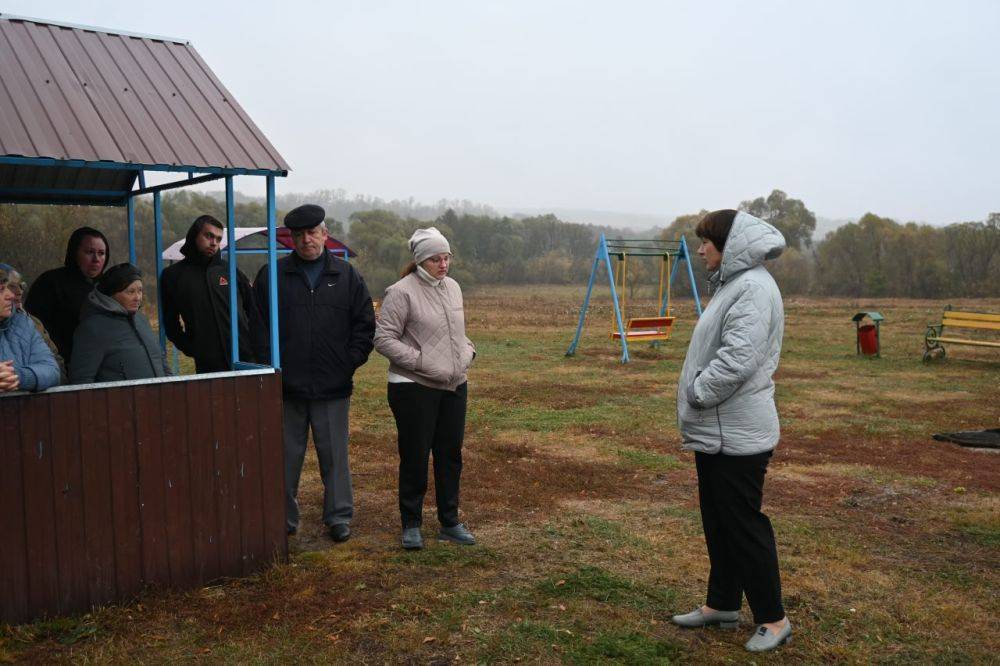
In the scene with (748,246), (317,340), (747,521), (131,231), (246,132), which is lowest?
(747,521)

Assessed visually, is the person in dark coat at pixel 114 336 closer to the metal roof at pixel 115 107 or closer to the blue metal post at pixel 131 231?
the metal roof at pixel 115 107

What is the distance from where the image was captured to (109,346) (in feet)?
12.8

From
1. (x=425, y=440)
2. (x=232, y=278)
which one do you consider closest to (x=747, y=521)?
(x=425, y=440)

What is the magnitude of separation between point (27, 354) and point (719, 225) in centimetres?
291

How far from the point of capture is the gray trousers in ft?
15.5

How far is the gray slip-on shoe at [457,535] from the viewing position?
487 centimetres

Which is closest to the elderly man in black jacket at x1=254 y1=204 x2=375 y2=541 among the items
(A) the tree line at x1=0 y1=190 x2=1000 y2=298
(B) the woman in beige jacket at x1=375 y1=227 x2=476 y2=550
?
(B) the woman in beige jacket at x1=375 y1=227 x2=476 y2=550

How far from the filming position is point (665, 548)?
4848 mm

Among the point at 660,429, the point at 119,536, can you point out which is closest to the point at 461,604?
the point at 119,536

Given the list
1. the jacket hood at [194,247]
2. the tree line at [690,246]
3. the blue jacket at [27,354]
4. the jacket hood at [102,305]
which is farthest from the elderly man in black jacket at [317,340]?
the tree line at [690,246]

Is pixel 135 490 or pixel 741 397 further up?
pixel 741 397

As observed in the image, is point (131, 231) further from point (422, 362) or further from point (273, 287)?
point (422, 362)

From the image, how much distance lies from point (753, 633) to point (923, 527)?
2.35 meters

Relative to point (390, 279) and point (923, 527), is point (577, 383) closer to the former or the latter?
point (923, 527)
